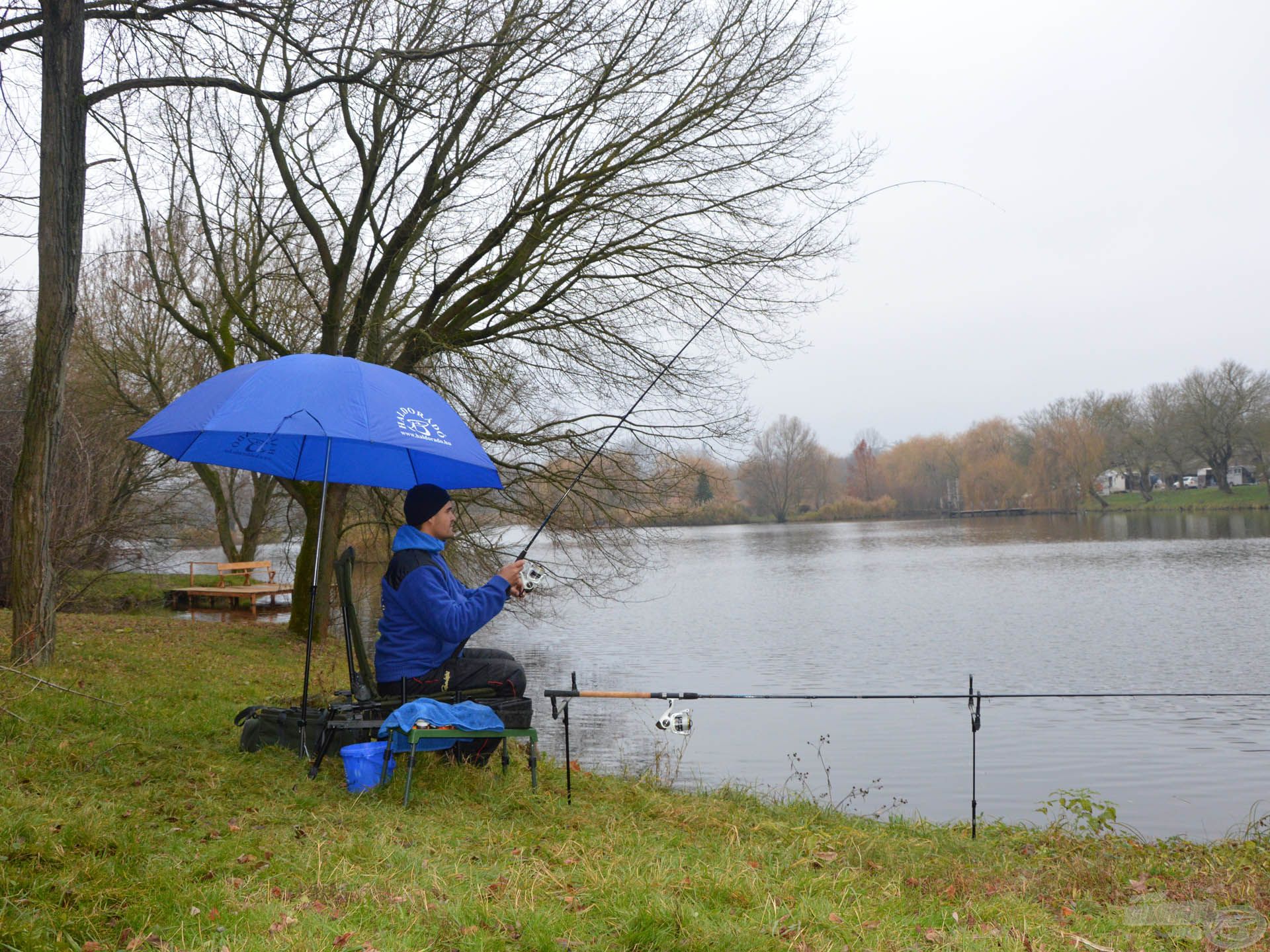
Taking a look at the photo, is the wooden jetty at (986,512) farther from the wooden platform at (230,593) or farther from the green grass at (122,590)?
the wooden platform at (230,593)

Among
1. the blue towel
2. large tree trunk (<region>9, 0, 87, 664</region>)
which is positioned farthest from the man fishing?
large tree trunk (<region>9, 0, 87, 664</region>)

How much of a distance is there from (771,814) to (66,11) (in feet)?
21.4

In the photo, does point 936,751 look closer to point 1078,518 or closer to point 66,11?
point 66,11

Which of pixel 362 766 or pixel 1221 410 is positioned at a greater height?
pixel 1221 410

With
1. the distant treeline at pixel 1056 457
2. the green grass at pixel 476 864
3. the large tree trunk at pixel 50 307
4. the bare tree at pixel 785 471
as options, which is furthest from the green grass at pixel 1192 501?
the large tree trunk at pixel 50 307

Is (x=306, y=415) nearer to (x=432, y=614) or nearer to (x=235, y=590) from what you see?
(x=432, y=614)

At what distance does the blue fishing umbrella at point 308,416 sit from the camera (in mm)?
4754

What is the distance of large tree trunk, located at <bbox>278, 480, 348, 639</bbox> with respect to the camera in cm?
1224

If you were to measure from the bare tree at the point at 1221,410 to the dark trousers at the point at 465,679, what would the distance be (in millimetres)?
68610

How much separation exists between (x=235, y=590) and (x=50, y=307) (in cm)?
1461

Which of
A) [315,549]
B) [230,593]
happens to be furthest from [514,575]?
[230,593]

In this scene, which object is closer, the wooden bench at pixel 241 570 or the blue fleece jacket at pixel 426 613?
the blue fleece jacket at pixel 426 613

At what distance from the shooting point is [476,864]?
11.9 feet

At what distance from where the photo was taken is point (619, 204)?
37.0ft
